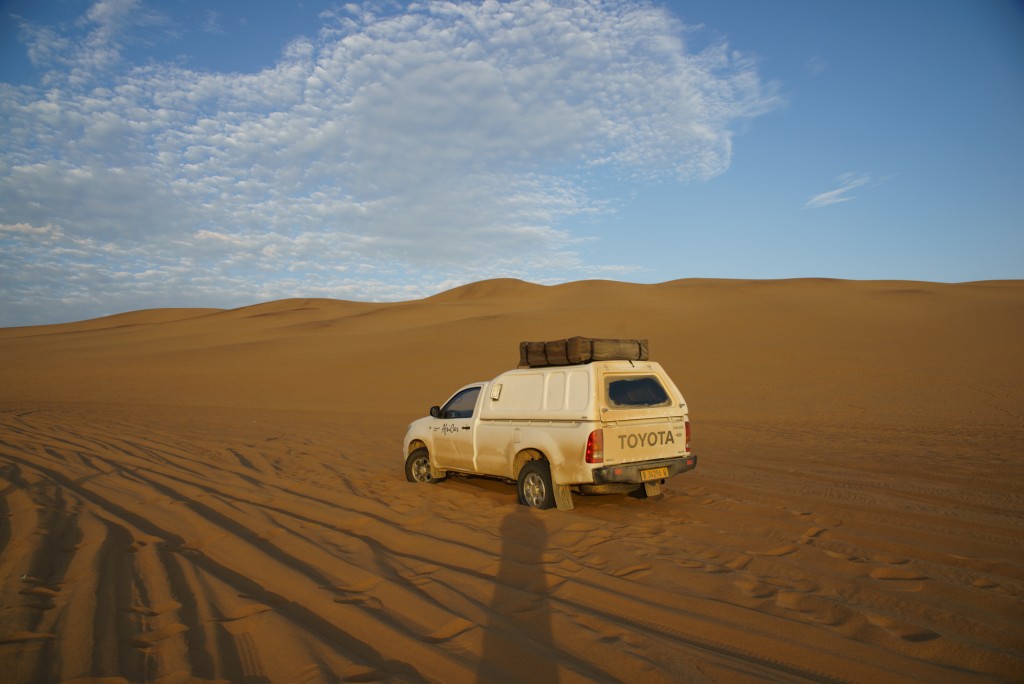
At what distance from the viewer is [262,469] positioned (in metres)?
10.5

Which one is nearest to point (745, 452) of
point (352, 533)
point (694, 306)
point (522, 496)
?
point (522, 496)

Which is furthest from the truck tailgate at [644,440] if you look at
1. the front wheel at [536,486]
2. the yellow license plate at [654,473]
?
the front wheel at [536,486]

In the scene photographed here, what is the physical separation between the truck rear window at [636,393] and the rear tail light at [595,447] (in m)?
0.44

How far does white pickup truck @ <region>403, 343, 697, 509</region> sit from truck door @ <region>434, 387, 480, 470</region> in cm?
4

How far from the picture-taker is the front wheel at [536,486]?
7.41 metres

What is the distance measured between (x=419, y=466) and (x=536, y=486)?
2794 mm

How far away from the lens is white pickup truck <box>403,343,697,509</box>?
708 centimetres

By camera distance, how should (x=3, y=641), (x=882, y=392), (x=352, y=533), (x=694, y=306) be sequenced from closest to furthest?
1. (x=3, y=641)
2. (x=352, y=533)
3. (x=882, y=392)
4. (x=694, y=306)

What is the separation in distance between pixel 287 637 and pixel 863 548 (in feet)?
16.3

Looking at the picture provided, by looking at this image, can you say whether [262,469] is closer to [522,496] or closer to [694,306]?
[522,496]

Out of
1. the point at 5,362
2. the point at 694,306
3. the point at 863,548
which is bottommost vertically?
the point at 863,548

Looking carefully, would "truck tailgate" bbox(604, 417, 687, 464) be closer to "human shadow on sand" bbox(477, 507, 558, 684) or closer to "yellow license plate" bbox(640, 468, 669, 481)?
"yellow license plate" bbox(640, 468, 669, 481)

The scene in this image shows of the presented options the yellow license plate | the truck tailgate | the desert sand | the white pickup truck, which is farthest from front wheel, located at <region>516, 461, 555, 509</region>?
the yellow license plate

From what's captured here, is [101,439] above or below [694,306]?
below
